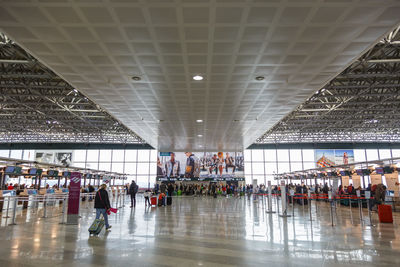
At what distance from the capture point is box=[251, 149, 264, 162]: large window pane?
136 ft

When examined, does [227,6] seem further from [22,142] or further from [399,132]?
[22,142]

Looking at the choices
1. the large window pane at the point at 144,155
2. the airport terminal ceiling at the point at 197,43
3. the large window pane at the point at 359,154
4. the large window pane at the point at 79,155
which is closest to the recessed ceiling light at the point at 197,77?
the airport terminal ceiling at the point at 197,43

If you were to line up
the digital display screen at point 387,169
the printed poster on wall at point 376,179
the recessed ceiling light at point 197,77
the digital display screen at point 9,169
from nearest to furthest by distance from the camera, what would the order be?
the recessed ceiling light at point 197,77, the digital display screen at point 387,169, the digital display screen at point 9,169, the printed poster on wall at point 376,179

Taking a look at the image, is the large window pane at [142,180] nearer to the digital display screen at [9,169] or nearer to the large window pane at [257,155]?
the large window pane at [257,155]

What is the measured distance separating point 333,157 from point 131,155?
2995cm

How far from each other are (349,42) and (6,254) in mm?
10247

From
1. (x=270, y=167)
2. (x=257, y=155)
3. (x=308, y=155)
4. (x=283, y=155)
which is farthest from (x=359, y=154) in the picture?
(x=257, y=155)

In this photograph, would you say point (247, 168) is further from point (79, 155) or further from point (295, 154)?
point (79, 155)

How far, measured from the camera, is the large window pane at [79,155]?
4153 cm

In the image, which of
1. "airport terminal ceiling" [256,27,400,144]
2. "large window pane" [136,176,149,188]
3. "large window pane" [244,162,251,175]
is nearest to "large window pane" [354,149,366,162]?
"airport terminal ceiling" [256,27,400,144]

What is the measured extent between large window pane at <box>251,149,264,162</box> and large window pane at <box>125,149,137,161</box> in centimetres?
1791

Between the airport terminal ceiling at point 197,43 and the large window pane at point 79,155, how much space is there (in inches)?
1238

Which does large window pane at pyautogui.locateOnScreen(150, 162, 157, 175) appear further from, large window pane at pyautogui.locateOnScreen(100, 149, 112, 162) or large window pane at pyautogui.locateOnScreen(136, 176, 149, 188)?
large window pane at pyautogui.locateOnScreen(100, 149, 112, 162)

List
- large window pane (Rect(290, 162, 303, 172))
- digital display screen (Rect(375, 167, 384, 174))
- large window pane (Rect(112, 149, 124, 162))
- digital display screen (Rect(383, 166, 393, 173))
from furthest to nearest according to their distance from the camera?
large window pane (Rect(112, 149, 124, 162)) < large window pane (Rect(290, 162, 303, 172)) < digital display screen (Rect(375, 167, 384, 174)) < digital display screen (Rect(383, 166, 393, 173))
